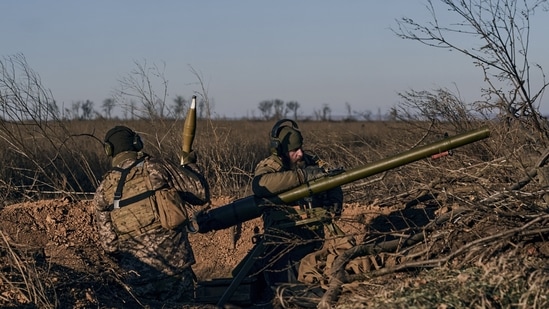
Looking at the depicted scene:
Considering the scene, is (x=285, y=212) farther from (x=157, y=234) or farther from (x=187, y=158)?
(x=157, y=234)

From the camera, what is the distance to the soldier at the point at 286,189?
851 cm

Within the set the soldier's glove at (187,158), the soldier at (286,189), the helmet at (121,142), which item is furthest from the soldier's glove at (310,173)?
the helmet at (121,142)

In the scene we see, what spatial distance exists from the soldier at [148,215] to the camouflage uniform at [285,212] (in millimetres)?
634

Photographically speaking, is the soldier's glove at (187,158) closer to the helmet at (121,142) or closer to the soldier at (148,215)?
the soldier at (148,215)

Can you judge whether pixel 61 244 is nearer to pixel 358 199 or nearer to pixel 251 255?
pixel 251 255

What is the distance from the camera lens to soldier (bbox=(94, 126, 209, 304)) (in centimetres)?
838

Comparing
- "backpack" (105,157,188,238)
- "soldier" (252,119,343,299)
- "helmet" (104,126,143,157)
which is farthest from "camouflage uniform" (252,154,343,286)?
"helmet" (104,126,143,157)

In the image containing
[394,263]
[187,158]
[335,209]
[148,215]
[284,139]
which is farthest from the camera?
[284,139]

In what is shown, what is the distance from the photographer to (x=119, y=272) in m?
8.74

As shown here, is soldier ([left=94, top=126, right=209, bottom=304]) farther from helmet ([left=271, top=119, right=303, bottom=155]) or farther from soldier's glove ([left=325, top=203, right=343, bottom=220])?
soldier's glove ([left=325, top=203, right=343, bottom=220])

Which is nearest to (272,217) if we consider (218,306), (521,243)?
(218,306)

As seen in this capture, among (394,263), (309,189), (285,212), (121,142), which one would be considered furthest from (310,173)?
(121,142)

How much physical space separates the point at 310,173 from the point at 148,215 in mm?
1580

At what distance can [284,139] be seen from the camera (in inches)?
363
